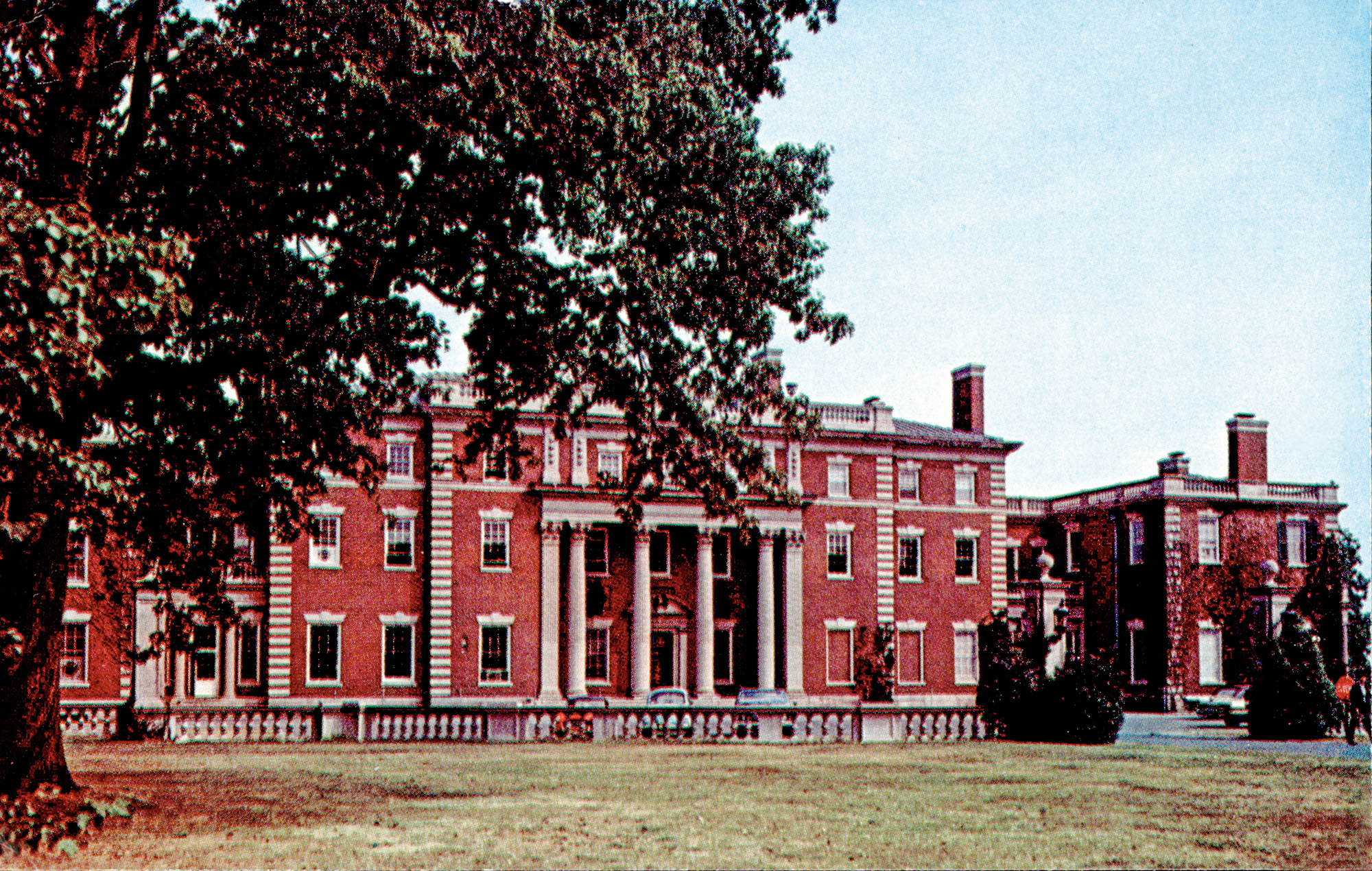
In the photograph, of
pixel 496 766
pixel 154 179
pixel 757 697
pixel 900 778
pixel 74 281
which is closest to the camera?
pixel 74 281

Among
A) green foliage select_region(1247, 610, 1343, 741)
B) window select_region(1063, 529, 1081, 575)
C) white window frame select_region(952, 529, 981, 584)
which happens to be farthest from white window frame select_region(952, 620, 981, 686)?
green foliage select_region(1247, 610, 1343, 741)

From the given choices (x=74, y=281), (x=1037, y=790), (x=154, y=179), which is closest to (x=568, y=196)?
(x=154, y=179)

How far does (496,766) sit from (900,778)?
808 cm

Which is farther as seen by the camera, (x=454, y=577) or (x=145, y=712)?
(x=454, y=577)

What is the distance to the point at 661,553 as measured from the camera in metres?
62.6

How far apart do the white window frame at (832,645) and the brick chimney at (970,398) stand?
11.3 metres

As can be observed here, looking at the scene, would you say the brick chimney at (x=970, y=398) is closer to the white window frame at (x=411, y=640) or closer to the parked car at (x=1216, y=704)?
the parked car at (x=1216, y=704)

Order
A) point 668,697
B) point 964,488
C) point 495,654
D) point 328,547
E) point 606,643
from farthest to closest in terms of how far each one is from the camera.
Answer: point 964,488 < point 606,643 < point 495,654 < point 328,547 < point 668,697

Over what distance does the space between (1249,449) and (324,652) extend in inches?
1842

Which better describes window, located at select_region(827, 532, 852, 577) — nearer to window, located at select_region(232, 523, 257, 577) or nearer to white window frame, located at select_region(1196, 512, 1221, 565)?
white window frame, located at select_region(1196, 512, 1221, 565)

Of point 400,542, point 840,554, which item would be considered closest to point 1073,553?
point 840,554

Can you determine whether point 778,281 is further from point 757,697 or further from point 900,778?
point 757,697

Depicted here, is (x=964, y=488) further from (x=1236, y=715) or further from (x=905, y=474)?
(x=1236, y=715)

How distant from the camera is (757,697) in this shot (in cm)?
5059
